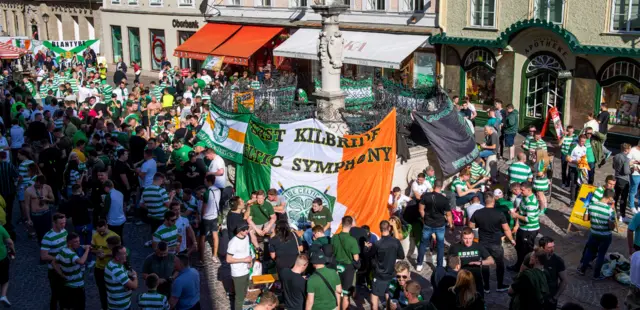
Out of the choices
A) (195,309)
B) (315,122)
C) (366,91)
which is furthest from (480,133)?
(195,309)

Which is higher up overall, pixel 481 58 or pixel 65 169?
pixel 481 58

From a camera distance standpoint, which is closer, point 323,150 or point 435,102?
point 323,150

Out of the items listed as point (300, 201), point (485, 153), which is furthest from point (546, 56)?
point (300, 201)

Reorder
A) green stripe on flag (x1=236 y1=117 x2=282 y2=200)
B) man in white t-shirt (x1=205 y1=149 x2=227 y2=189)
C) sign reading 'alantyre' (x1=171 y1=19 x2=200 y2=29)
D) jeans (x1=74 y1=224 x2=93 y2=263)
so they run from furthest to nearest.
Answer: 1. sign reading 'alantyre' (x1=171 y1=19 x2=200 y2=29)
2. man in white t-shirt (x1=205 y1=149 x2=227 y2=189)
3. green stripe on flag (x1=236 y1=117 x2=282 y2=200)
4. jeans (x1=74 y1=224 x2=93 y2=263)

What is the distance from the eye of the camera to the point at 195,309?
9.12 metres

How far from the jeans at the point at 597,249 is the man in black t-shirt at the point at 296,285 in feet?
16.7

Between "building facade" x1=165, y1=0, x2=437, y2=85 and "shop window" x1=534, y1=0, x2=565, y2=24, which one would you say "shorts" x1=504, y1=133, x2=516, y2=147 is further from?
"building facade" x1=165, y1=0, x2=437, y2=85

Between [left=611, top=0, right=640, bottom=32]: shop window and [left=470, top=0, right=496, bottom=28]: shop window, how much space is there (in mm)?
3920

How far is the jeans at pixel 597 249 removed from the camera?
36.4 ft

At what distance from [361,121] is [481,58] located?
9.66 meters

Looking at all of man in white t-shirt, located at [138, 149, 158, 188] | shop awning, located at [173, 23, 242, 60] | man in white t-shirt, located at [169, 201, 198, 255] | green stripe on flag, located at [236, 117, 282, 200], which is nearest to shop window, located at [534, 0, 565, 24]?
green stripe on flag, located at [236, 117, 282, 200]

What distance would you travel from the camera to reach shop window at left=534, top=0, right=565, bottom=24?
20.6m

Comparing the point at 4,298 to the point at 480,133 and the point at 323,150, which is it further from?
the point at 480,133

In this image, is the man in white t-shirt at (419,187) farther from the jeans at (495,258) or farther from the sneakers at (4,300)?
the sneakers at (4,300)
